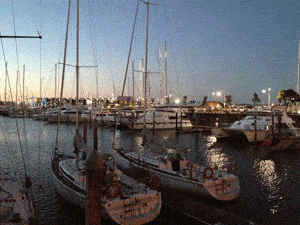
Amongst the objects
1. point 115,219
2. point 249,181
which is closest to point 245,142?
point 249,181

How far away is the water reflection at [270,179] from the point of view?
15344 millimetres

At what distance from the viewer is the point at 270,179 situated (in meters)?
20.1

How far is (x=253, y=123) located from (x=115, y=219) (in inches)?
1340

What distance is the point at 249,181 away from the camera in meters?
19.5

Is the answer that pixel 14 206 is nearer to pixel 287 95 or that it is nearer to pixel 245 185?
pixel 245 185

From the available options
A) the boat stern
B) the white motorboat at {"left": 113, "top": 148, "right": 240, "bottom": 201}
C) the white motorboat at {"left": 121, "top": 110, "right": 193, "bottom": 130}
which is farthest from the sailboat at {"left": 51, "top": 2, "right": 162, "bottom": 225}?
A: the white motorboat at {"left": 121, "top": 110, "right": 193, "bottom": 130}

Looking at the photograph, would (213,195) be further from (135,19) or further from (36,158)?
(36,158)

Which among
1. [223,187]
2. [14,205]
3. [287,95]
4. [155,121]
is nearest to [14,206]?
[14,205]

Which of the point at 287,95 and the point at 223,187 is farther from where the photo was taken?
the point at 287,95

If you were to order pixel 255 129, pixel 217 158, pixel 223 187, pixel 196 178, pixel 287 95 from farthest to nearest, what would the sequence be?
pixel 287 95
pixel 255 129
pixel 217 158
pixel 196 178
pixel 223 187

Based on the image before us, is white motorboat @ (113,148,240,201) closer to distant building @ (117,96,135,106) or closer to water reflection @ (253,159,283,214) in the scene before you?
water reflection @ (253,159,283,214)

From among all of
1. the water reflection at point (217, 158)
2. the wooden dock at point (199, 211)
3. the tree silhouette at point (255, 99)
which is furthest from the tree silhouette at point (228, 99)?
the wooden dock at point (199, 211)

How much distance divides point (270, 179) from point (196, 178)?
871cm

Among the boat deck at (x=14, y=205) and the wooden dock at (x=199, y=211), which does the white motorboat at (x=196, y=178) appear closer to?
the wooden dock at (x=199, y=211)
